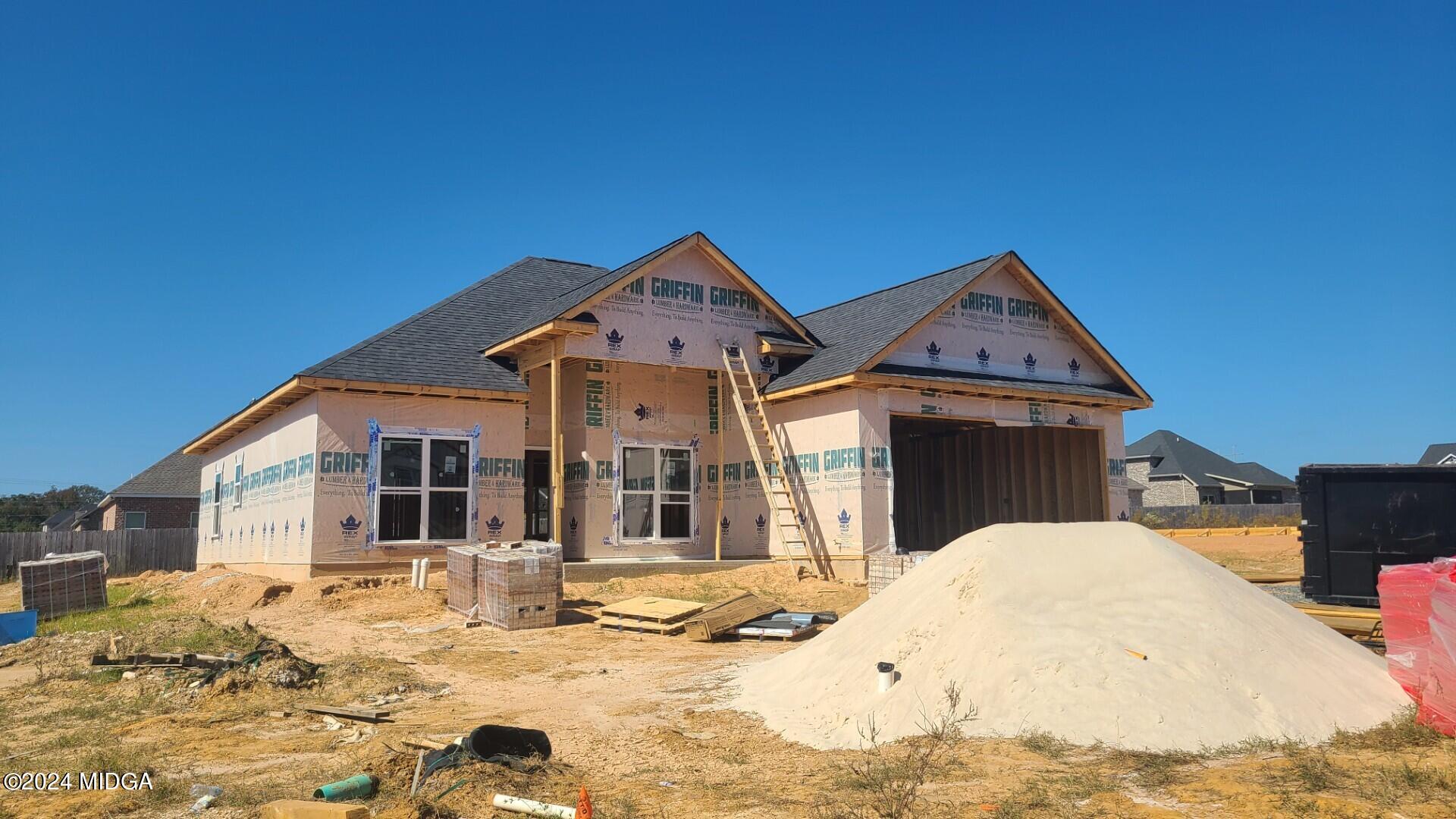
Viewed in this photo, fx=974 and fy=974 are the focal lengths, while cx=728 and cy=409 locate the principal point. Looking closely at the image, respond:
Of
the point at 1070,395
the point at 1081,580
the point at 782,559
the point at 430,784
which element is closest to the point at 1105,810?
the point at 1081,580

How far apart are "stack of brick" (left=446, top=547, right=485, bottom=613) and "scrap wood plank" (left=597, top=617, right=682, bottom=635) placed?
1978mm

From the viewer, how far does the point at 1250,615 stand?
25.8 feet

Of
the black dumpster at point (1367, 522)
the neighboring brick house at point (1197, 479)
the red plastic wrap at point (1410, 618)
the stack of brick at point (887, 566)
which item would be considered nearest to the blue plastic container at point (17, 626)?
the stack of brick at point (887, 566)

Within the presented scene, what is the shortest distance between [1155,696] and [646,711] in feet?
13.2

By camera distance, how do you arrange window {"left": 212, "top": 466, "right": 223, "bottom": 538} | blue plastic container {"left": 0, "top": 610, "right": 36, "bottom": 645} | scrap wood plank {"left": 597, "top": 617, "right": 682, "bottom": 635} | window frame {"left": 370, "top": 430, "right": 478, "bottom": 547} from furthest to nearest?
1. window {"left": 212, "top": 466, "right": 223, "bottom": 538}
2. window frame {"left": 370, "top": 430, "right": 478, "bottom": 547}
3. blue plastic container {"left": 0, "top": 610, "right": 36, "bottom": 645}
4. scrap wood plank {"left": 597, "top": 617, "right": 682, "bottom": 635}

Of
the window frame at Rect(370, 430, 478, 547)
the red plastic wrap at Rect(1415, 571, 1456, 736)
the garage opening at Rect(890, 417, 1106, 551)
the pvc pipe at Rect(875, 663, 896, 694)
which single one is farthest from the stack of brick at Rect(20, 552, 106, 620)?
the red plastic wrap at Rect(1415, 571, 1456, 736)

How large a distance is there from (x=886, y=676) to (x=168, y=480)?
4460 centimetres

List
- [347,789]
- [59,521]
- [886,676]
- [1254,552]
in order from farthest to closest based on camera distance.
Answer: [59,521], [1254,552], [886,676], [347,789]

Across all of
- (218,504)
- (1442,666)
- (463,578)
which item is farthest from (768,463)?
(218,504)

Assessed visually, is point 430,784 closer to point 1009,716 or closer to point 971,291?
point 1009,716

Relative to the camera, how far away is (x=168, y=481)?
4353 cm

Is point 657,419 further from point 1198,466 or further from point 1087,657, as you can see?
point 1198,466

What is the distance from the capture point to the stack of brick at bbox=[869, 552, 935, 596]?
14.7 m

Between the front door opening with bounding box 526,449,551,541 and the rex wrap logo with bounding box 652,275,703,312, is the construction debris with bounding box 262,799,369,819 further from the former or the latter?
the front door opening with bounding box 526,449,551,541
